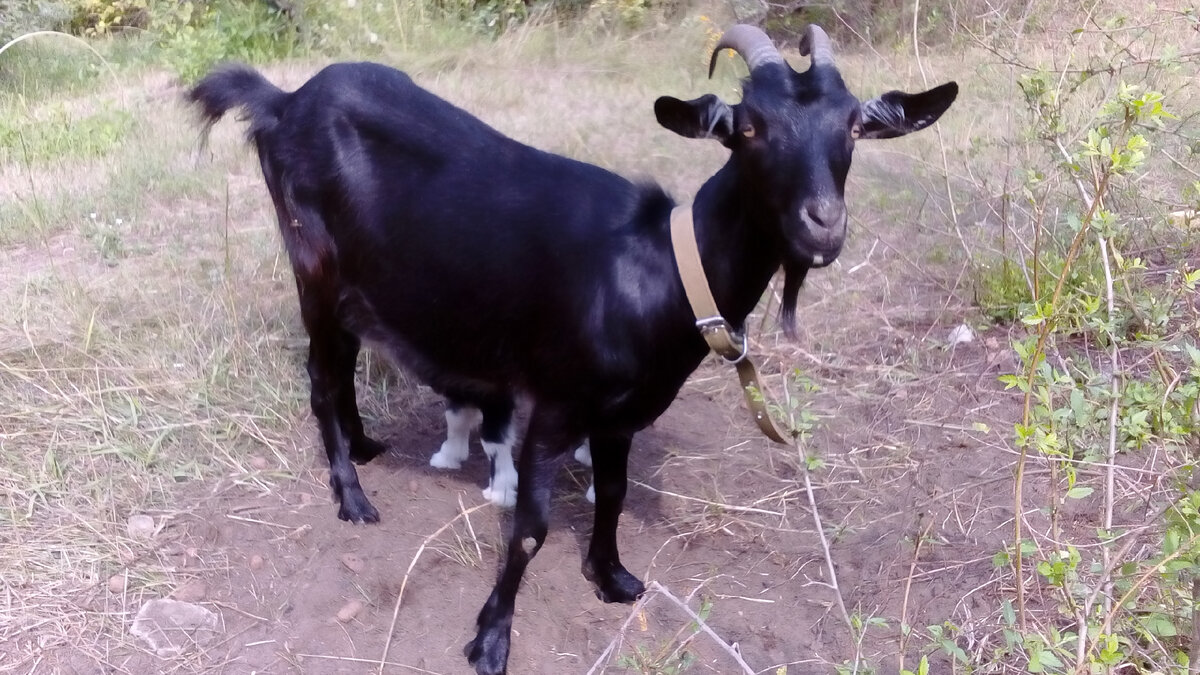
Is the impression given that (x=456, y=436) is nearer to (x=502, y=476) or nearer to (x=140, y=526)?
(x=502, y=476)

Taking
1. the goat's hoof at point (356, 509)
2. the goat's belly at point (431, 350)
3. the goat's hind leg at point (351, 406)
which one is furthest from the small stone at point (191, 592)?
the goat's belly at point (431, 350)

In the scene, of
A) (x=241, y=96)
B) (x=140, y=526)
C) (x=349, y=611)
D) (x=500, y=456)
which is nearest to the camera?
(x=349, y=611)

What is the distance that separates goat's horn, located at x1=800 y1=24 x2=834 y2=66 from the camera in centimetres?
254

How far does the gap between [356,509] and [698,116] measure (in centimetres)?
189

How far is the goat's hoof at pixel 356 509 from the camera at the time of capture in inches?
136

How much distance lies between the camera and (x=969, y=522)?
3242mm

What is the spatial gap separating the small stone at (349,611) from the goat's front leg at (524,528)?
36 cm

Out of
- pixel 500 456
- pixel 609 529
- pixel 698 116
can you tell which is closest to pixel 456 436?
pixel 500 456

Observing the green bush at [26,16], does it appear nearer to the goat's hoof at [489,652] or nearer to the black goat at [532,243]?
the black goat at [532,243]

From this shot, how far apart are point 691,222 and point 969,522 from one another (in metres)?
1.48

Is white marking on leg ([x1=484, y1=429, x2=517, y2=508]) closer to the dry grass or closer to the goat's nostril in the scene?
the dry grass

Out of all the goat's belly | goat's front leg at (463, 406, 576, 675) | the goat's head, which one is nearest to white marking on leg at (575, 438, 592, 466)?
the goat's belly

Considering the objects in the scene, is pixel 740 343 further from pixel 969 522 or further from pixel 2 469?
pixel 2 469

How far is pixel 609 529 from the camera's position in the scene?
317cm
